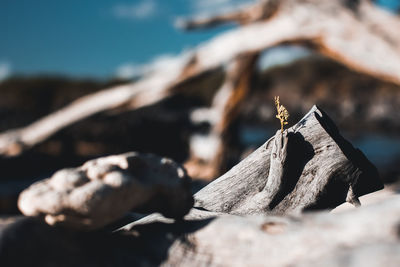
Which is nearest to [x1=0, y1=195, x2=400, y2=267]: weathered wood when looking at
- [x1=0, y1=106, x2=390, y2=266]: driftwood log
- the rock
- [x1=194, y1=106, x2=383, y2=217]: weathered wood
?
[x1=0, y1=106, x2=390, y2=266]: driftwood log

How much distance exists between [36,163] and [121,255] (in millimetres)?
12518

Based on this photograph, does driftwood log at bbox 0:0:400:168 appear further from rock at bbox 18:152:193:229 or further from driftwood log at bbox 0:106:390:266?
rock at bbox 18:152:193:229

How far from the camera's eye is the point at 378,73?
600cm

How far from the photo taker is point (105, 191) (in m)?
Result: 1.81

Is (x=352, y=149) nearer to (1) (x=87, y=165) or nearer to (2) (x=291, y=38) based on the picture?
(1) (x=87, y=165)

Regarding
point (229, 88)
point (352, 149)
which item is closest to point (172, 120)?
point (229, 88)

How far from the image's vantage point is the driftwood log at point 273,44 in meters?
5.93

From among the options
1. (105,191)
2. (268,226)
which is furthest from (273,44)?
→ (105,191)

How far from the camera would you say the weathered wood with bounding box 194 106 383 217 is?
2602 millimetres

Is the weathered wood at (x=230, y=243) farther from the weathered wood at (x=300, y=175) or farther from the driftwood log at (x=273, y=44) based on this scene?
the driftwood log at (x=273, y=44)

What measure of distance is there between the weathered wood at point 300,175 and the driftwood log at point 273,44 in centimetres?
380

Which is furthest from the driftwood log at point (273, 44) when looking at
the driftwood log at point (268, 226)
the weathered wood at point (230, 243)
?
the weathered wood at point (230, 243)

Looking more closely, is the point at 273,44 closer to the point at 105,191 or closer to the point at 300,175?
the point at 300,175

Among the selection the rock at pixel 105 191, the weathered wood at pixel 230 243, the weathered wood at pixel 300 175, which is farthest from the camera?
the weathered wood at pixel 300 175
